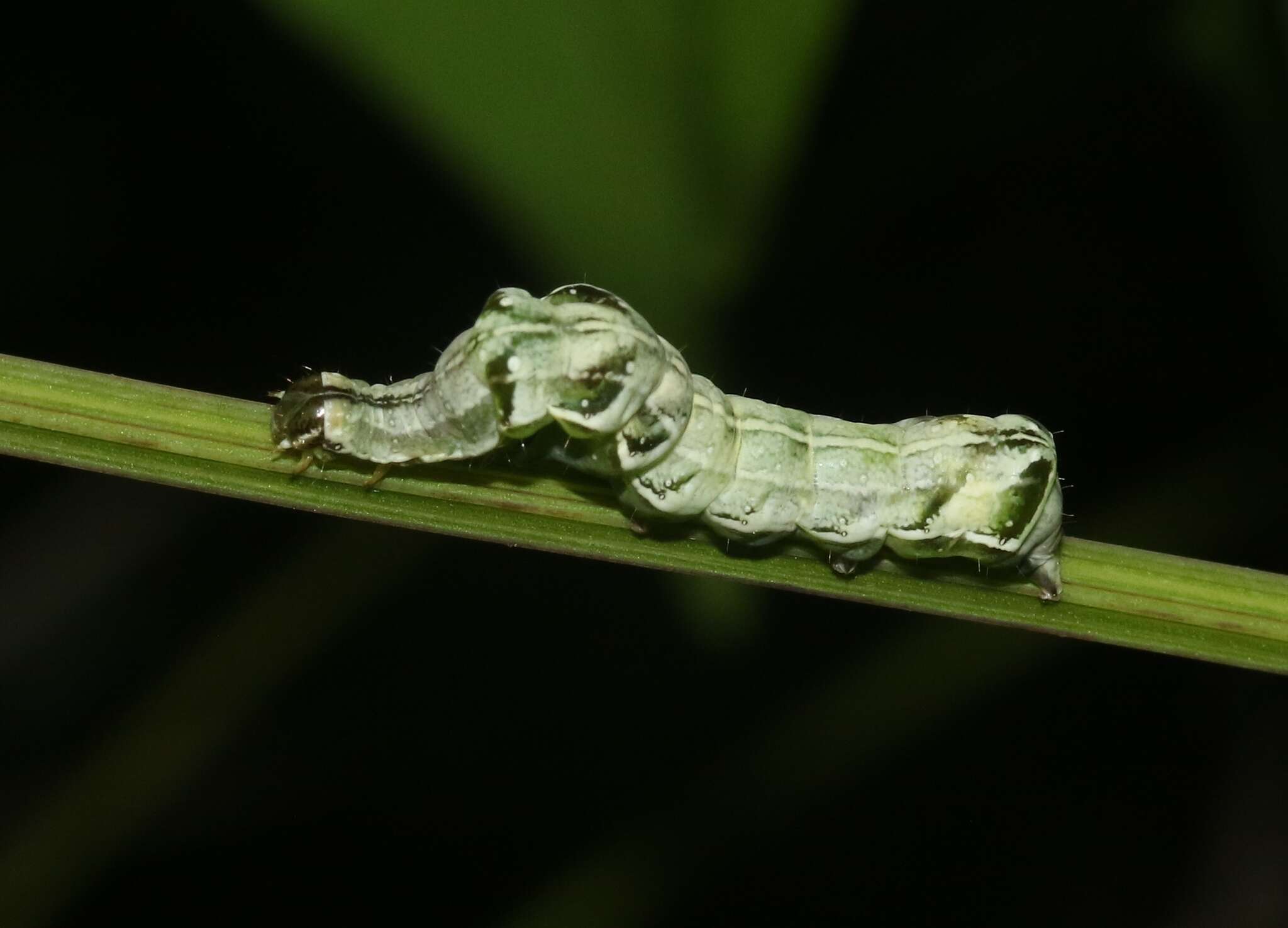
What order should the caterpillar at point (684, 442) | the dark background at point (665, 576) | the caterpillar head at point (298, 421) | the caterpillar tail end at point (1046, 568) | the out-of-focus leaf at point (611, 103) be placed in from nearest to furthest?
the caterpillar head at point (298, 421) < the caterpillar at point (684, 442) < the caterpillar tail end at point (1046, 568) < the out-of-focus leaf at point (611, 103) < the dark background at point (665, 576)

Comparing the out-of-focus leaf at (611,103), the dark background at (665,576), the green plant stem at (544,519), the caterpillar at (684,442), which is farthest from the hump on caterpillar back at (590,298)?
the dark background at (665,576)

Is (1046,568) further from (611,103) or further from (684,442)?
(611,103)

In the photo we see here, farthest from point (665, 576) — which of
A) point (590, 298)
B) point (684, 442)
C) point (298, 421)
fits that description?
point (298, 421)

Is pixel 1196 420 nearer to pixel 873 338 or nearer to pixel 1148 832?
pixel 873 338

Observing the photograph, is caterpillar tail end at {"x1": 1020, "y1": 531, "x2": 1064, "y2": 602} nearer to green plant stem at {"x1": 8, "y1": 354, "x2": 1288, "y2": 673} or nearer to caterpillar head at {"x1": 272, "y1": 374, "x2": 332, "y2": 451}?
green plant stem at {"x1": 8, "y1": 354, "x2": 1288, "y2": 673}

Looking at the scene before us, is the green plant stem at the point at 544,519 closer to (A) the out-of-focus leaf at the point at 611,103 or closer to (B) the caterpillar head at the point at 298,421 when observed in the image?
(B) the caterpillar head at the point at 298,421

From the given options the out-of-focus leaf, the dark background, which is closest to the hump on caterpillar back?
the out-of-focus leaf

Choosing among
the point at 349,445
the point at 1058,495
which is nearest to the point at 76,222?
the point at 349,445
